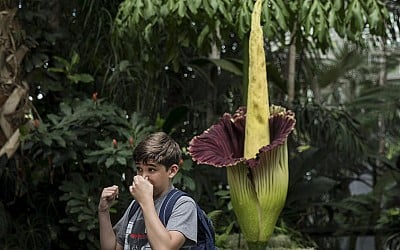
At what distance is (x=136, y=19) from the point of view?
354 centimetres

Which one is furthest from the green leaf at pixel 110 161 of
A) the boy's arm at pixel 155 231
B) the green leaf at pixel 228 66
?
the boy's arm at pixel 155 231

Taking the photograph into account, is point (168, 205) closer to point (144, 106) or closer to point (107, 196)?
point (107, 196)

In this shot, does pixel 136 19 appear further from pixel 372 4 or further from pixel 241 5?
pixel 372 4

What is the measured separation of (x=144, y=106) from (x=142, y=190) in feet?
8.65

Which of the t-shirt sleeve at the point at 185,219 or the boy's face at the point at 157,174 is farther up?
the boy's face at the point at 157,174

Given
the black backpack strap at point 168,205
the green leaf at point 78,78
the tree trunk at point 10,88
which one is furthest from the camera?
the green leaf at point 78,78

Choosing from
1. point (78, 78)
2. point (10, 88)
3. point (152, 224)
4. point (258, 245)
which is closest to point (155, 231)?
point (152, 224)

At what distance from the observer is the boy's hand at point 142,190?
5.76ft

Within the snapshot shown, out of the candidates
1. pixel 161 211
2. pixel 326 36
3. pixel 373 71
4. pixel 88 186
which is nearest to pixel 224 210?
pixel 88 186

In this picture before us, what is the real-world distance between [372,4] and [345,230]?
7.56 ft

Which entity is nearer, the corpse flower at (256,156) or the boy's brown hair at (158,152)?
the boy's brown hair at (158,152)

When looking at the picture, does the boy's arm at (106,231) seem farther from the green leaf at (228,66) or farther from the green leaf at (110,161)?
the green leaf at (228,66)

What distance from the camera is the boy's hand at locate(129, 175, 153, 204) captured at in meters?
1.76

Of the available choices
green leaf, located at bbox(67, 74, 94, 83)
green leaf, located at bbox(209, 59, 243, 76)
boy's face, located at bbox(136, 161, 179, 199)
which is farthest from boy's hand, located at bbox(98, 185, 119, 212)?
green leaf, located at bbox(209, 59, 243, 76)
